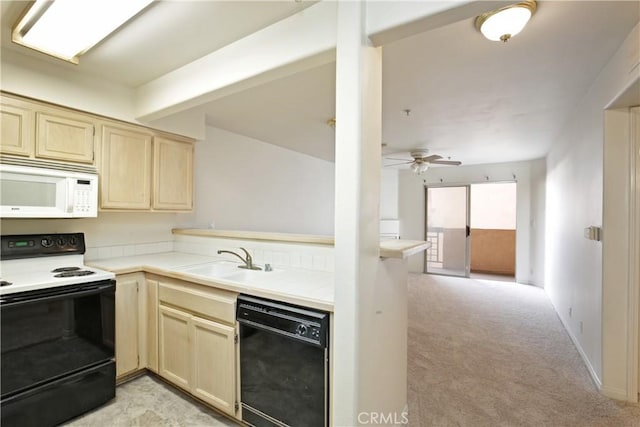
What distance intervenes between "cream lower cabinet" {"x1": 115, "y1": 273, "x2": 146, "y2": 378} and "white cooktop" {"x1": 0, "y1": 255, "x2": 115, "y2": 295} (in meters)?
0.21

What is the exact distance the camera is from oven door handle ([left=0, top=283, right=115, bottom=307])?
1.65 m

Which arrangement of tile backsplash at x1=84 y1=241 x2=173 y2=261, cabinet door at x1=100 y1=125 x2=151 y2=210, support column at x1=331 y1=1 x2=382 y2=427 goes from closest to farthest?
support column at x1=331 y1=1 x2=382 y2=427 → cabinet door at x1=100 y1=125 x2=151 y2=210 → tile backsplash at x1=84 y1=241 x2=173 y2=261

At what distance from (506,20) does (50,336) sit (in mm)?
3192

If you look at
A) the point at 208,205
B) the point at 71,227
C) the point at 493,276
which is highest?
the point at 208,205

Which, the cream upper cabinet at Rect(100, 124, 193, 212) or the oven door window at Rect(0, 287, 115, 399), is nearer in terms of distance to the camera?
the oven door window at Rect(0, 287, 115, 399)

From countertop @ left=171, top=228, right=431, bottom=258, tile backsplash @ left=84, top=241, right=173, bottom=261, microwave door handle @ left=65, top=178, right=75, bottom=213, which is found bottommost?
tile backsplash @ left=84, top=241, right=173, bottom=261

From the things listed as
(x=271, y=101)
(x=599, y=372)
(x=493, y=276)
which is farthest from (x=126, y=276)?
(x=493, y=276)

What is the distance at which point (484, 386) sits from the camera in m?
2.28

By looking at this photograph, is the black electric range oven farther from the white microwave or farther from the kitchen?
the kitchen

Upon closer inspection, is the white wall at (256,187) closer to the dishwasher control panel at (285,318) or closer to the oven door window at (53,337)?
the oven door window at (53,337)

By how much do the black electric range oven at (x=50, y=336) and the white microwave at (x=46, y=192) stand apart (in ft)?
1.03

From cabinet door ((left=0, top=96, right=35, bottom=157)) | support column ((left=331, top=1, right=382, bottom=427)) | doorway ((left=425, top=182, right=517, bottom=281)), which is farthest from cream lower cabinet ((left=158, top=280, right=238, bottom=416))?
doorway ((left=425, top=182, right=517, bottom=281))

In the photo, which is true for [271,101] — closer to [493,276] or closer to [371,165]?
[371,165]

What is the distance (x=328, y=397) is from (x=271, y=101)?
254cm
